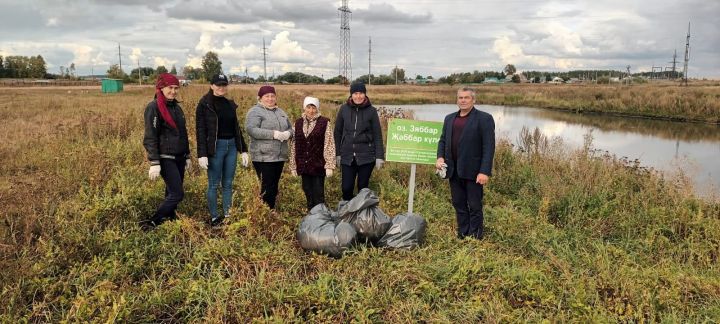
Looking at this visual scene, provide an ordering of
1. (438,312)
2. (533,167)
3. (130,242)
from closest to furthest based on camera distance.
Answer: (438,312) → (130,242) → (533,167)

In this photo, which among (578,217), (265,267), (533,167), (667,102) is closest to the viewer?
(265,267)

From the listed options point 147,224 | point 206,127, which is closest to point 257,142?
point 206,127

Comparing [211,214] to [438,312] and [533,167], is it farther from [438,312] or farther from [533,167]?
[533,167]

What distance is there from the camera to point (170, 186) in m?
4.42

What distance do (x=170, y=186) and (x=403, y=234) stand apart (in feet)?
7.70

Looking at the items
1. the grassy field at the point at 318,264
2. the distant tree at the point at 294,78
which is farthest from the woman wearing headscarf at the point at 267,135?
the distant tree at the point at 294,78

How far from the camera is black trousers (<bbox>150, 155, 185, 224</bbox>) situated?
4387 millimetres

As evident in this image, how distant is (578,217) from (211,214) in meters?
4.61

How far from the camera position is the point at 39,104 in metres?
19.8

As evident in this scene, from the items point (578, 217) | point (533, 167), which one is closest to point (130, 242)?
point (578, 217)

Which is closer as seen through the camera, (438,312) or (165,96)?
(438,312)

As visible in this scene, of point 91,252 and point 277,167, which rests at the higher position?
point 277,167

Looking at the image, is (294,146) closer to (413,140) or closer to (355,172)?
(355,172)

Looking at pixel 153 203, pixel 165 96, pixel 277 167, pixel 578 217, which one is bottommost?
pixel 578 217
